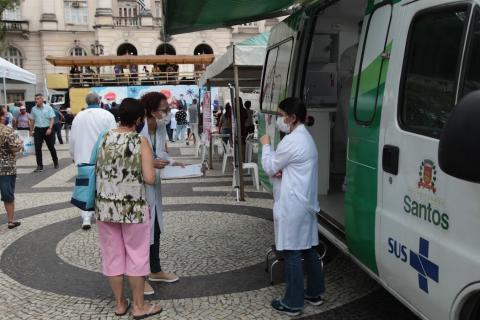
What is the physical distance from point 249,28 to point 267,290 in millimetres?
52818

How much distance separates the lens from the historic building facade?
1965 inches

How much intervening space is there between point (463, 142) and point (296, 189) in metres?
1.82

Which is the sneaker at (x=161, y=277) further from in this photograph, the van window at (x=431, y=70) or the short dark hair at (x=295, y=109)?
the van window at (x=431, y=70)

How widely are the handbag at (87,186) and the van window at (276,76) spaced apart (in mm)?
2187

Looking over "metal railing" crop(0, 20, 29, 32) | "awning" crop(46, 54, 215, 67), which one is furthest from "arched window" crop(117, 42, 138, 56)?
"awning" crop(46, 54, 215, 67)

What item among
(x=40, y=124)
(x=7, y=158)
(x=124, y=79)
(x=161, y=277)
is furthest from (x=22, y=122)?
(x=124, y=79)

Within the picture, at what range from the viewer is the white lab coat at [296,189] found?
3.51 m

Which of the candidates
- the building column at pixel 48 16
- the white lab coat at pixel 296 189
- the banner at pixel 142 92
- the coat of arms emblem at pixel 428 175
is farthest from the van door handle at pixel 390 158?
the building column at pixel 48 16

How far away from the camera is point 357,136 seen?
Result: 3.23 m

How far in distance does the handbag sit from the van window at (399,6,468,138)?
89.6 inches

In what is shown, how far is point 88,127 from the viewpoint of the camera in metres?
6.14

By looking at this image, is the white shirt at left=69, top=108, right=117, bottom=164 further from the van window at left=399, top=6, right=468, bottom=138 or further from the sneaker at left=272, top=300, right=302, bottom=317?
the van window at left=399, top=6, right=468, bottom=138

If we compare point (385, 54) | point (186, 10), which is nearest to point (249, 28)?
point (186, 10)

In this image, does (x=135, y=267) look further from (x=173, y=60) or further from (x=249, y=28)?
(x=249, y=28)
